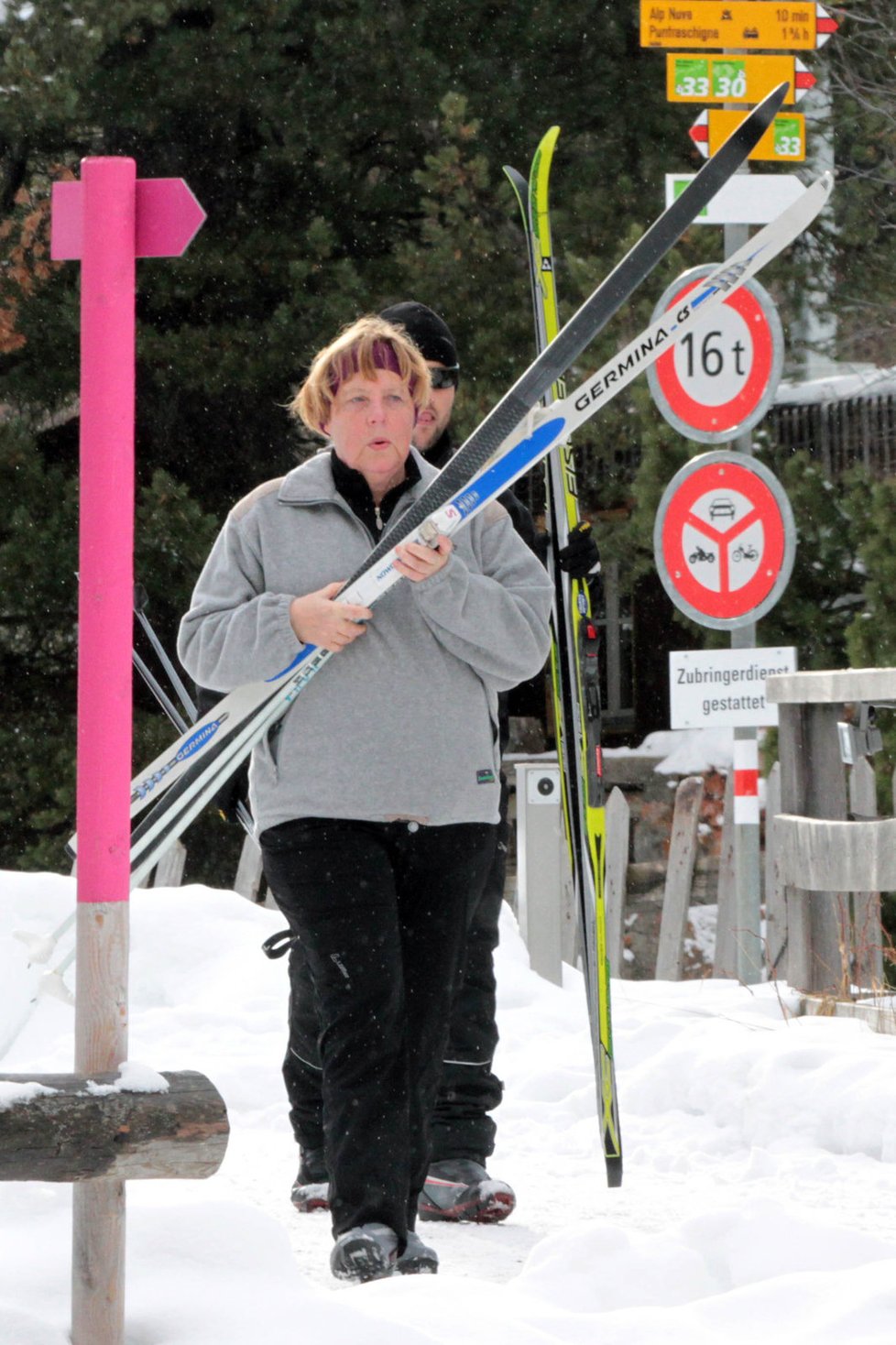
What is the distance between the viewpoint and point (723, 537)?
585 cm

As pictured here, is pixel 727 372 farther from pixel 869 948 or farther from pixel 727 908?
pixel 727 908

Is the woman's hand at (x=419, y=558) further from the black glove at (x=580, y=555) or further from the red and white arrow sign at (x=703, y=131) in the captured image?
the red and white arrow sign at (x=703, y=131)

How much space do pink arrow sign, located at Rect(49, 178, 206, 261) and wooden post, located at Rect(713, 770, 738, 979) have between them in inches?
201

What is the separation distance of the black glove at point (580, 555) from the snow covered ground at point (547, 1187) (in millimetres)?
1253

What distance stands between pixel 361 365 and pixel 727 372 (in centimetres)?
310

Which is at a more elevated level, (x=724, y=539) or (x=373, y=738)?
(x=724, y=539)

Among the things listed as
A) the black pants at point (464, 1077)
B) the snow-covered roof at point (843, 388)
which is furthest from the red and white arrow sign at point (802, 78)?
the snow-covered roof at point (843, 388)

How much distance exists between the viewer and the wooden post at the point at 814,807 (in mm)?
5148

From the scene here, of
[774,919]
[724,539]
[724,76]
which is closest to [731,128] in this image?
[724,76]

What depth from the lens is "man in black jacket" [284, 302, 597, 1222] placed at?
341 cm

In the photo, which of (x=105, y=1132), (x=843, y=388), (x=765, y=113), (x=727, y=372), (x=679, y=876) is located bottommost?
(x=679, y=876)

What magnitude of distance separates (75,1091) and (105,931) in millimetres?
183

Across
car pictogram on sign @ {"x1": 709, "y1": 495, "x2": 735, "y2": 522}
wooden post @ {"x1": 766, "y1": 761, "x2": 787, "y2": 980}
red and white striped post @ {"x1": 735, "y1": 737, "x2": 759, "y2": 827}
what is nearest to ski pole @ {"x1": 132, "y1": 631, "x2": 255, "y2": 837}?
car pictogram on sign @ {"x1": 709, "y1": 495, "x2": 735, "y2": 522}

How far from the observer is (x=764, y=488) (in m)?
5.86
